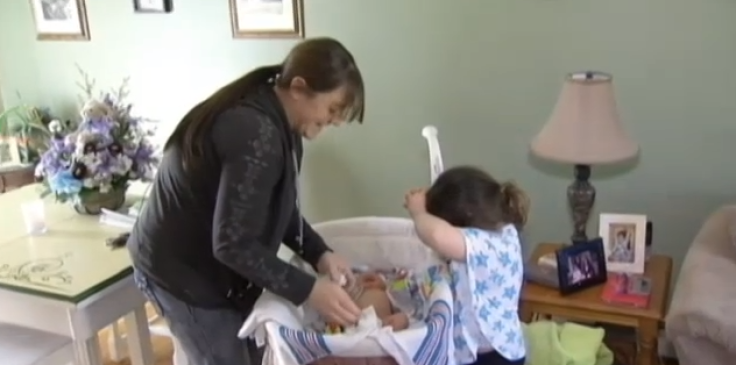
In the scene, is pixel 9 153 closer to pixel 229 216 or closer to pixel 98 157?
pixel 98 157

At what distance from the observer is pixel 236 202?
1467 millimetres

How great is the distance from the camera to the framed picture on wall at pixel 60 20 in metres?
3.42

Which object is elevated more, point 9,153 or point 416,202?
point 416,202

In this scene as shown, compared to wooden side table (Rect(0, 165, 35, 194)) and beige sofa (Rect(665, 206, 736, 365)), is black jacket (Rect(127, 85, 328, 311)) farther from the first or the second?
wooden side table (Rect(0, 165, 35, 194))

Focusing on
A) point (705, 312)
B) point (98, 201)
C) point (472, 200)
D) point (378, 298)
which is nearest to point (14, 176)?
point (98, 201)

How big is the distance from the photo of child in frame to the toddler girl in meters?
0.65

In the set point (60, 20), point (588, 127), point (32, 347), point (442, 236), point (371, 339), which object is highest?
point (60, 20)

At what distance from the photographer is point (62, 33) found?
3.50m

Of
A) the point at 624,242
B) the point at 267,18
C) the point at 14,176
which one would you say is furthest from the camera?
the point at 14,176

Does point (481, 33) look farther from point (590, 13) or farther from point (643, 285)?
point (643, 285)

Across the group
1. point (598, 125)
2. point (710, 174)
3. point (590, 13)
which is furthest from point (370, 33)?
point (710, 174)

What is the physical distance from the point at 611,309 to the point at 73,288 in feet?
4.76

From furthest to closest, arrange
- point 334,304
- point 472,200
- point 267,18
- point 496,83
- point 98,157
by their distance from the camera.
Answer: point 267,18 → point 496,83 → point 98,157 → point 472,200 → point 334,304

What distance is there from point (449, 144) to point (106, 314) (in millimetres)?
1327
